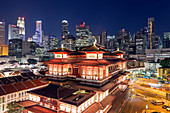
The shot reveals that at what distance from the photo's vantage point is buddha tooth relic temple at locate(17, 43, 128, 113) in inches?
640

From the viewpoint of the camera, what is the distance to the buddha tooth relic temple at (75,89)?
1625 cm

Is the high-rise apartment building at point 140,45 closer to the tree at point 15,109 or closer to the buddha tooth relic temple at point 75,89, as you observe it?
the buddha tooth relic temple at point 75,89

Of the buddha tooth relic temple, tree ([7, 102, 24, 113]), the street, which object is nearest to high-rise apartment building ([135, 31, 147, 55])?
the street

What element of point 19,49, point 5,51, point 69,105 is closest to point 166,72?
point 69,105

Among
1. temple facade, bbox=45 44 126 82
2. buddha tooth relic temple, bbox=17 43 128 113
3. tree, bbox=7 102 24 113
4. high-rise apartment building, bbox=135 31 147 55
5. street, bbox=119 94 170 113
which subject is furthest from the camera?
high-rise apartment building, bbox=135 31 147 55

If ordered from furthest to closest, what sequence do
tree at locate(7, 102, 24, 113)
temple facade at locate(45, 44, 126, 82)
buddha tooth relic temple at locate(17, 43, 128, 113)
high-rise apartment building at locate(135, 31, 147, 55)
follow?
high-rise apartment building at locate(135, 31, 147, 55), temple facade at locate(45, 44, 126, 82), tree at locate(7, 102, 24, 113), buddha tooth relic temple at locate(17, 43, 128, 113)

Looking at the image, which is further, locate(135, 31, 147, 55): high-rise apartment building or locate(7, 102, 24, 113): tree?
locate(135, 31, 147, 55): high-rise apartment building

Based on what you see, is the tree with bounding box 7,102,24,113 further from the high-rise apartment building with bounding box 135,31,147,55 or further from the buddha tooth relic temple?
the high-rise apartment building with bounding box 135,31,147,55

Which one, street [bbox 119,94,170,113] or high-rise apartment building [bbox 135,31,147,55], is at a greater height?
high-rise apartment building [bbox 135,31,147,55]

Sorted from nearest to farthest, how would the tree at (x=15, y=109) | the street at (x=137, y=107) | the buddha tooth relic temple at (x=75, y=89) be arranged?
1. the buddha tooth relic temple at (x=75, y=89)
2. the tree at (x=15, y=109)
3. the street at (x=137, y=107)

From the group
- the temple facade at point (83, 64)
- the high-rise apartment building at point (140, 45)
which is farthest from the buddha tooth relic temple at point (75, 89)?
the high-rise apartment building at point (140, 45)

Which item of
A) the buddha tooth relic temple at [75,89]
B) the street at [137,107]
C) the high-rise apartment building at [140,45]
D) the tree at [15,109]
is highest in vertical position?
the high-rise apartment building at [140,45]

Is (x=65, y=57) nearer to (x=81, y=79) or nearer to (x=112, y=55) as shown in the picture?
(x=81, y=79)

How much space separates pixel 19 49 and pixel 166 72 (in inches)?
7130
